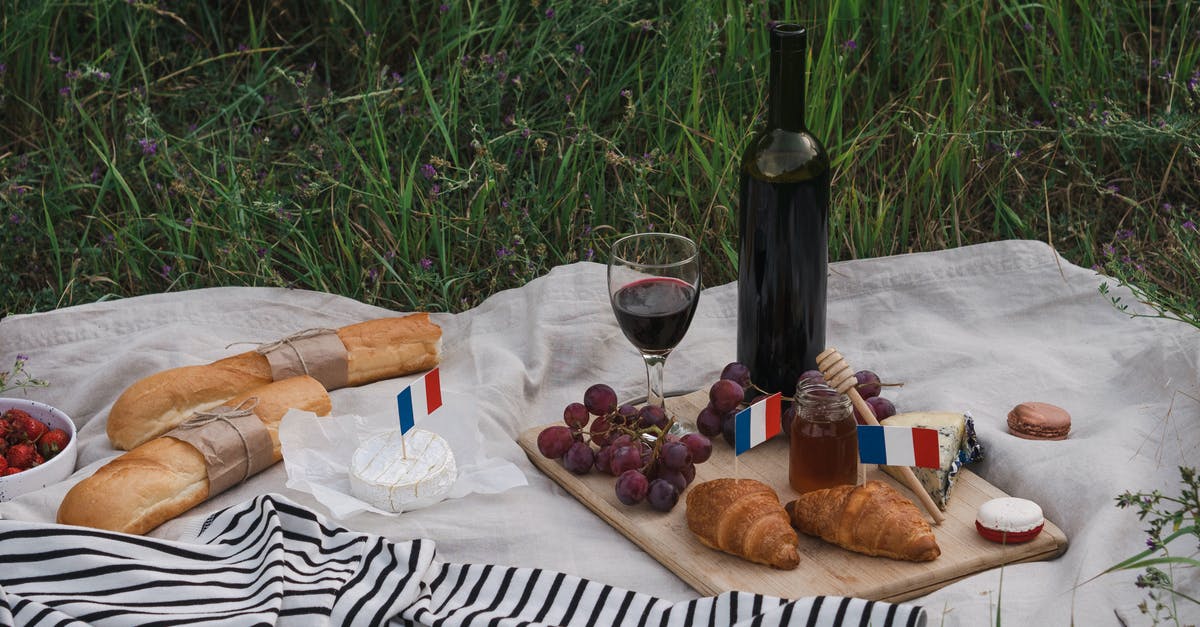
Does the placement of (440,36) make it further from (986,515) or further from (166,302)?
(986,515)

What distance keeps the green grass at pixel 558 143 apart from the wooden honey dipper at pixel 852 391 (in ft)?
3.23

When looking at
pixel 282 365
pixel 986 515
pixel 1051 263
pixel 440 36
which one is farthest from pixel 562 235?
pixel 986 515

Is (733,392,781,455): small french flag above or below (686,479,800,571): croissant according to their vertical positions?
above

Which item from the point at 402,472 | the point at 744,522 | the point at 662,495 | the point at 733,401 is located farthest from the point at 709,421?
the point at 402,472

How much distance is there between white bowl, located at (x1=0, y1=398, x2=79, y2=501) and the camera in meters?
2.39

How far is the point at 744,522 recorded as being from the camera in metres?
2.05

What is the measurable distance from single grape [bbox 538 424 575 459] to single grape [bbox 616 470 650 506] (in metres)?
0.20

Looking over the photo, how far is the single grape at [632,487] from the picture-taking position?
222 centimetres

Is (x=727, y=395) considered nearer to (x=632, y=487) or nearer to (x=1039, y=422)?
(x=632, y=487)

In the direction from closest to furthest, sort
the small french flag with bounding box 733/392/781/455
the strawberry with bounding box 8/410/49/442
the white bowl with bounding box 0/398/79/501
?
1. the small french flag with bounding box 733/392/781/455
2. the white bowl with bounding box 0/398/79/501
3. the strawberry with bounding box 8/410/49/442

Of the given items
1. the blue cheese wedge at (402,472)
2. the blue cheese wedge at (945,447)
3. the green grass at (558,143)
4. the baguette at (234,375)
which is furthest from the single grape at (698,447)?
the green grass at (558,143)

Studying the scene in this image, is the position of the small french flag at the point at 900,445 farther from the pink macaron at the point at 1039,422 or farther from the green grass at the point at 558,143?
the green grass at the point at 558,143

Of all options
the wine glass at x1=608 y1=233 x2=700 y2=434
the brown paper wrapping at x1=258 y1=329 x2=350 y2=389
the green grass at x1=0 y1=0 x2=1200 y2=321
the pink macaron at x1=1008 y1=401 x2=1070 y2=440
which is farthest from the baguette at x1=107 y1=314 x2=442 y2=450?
the pink macaron at x1=1008 y1=401 x2=1070 y2=440

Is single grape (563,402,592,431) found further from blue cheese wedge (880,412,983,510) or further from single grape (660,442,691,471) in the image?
blue cheese wedge (880,412,983,510)
